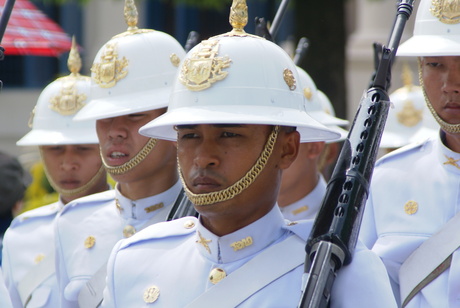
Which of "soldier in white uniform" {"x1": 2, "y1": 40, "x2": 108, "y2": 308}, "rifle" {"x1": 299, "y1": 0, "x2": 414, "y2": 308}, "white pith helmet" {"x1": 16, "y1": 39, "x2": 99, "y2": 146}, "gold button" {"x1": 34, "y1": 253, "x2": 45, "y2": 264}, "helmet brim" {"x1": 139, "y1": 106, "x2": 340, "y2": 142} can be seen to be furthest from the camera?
"white pith helmet" {"x1": 16, "y1": 39, "x2": 99, "y2": 146}

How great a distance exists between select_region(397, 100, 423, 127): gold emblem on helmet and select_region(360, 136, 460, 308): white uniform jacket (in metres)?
3.21

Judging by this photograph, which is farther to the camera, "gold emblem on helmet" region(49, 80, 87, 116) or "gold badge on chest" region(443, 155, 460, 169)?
"gold emblem on helmet" region(49, 80, 87, 116)

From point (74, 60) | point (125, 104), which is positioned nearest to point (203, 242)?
point (125, 104)

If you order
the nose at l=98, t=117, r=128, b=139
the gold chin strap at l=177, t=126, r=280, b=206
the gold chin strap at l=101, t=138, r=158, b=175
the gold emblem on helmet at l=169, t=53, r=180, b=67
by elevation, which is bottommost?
the gold chin strap at l=101, t=138, r=158, b=175

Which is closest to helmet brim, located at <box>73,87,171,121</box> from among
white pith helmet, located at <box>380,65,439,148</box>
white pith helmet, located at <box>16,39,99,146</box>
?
white pith helmet, located at <box>16,39,99,146</box>

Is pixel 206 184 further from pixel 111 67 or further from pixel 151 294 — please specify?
pixel 111 67

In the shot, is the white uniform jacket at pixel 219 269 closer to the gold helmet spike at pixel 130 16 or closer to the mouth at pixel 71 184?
the gold helmet spike at pixel 130 16

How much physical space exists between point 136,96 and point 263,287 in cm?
204

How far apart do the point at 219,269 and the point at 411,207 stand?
1399 millimetres

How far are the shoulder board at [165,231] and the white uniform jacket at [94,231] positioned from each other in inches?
45.1

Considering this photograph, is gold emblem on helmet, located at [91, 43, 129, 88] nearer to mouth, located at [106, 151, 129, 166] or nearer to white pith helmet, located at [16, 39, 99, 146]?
mouth, located at [106, 151, 129, 166]

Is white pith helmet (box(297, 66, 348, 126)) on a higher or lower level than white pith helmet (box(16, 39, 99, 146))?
higher

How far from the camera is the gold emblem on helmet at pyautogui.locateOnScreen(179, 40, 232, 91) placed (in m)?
4.04

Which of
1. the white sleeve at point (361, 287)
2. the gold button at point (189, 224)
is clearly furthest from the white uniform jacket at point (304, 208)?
the white sleeve at point (361, 287)
